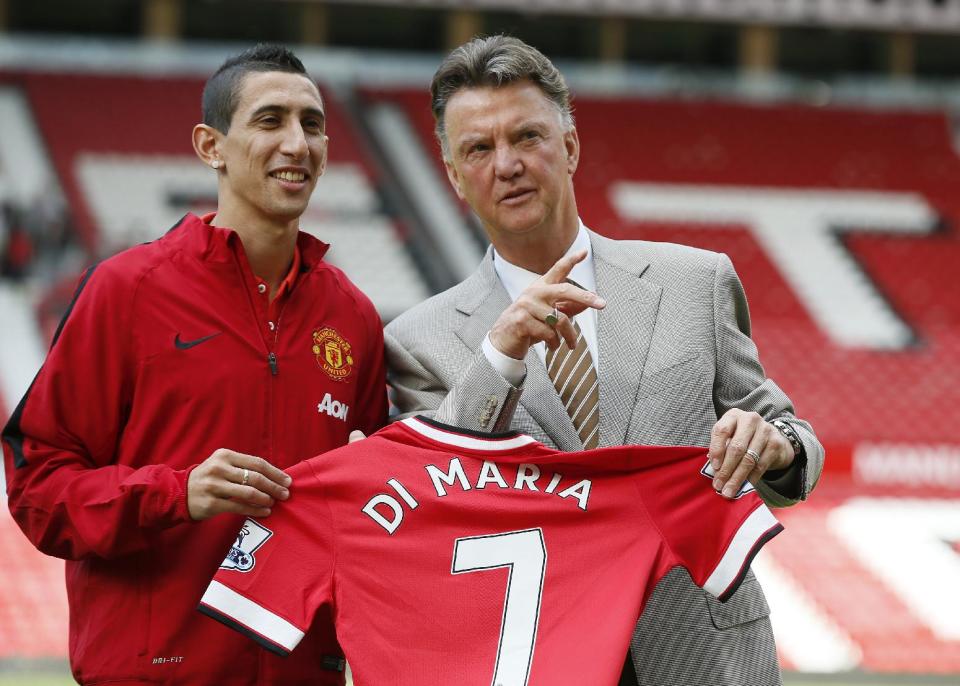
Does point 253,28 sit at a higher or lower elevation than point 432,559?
higher

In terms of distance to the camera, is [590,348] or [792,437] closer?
[792,437]

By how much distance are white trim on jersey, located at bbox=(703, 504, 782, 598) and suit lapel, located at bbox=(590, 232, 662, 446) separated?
1.12 ft

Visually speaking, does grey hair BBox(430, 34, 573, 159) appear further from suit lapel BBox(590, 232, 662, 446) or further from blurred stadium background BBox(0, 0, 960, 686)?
blurred stadium background BBox(0, 0, 960, 686)

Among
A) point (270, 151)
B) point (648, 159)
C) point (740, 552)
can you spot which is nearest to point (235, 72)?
point (270, 151)

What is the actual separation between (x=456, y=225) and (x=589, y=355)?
11.2 meters

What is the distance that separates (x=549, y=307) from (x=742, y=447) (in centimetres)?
46

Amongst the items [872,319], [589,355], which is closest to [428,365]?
[589,355]

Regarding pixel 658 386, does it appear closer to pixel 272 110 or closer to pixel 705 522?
pixel 705 522

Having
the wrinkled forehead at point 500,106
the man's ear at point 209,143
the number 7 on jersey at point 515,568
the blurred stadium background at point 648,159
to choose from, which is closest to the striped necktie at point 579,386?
the number 7 on jersey at point 515,568

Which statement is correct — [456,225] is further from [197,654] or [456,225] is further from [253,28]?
[197,654]

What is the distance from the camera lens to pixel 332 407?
2906mm

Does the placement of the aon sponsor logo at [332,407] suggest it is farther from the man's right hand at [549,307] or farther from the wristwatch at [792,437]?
the wristwatch at [792,437]

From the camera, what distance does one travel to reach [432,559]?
2.66m

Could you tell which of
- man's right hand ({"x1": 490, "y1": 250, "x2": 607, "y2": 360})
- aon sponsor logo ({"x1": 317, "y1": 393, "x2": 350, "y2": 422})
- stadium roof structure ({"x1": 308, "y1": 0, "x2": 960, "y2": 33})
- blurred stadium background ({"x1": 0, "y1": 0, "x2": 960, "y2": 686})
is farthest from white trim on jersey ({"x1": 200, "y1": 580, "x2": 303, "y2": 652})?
stadium roof structure ({"x1": 308, "y1": 0, "x2": 960, "y2": 33})
